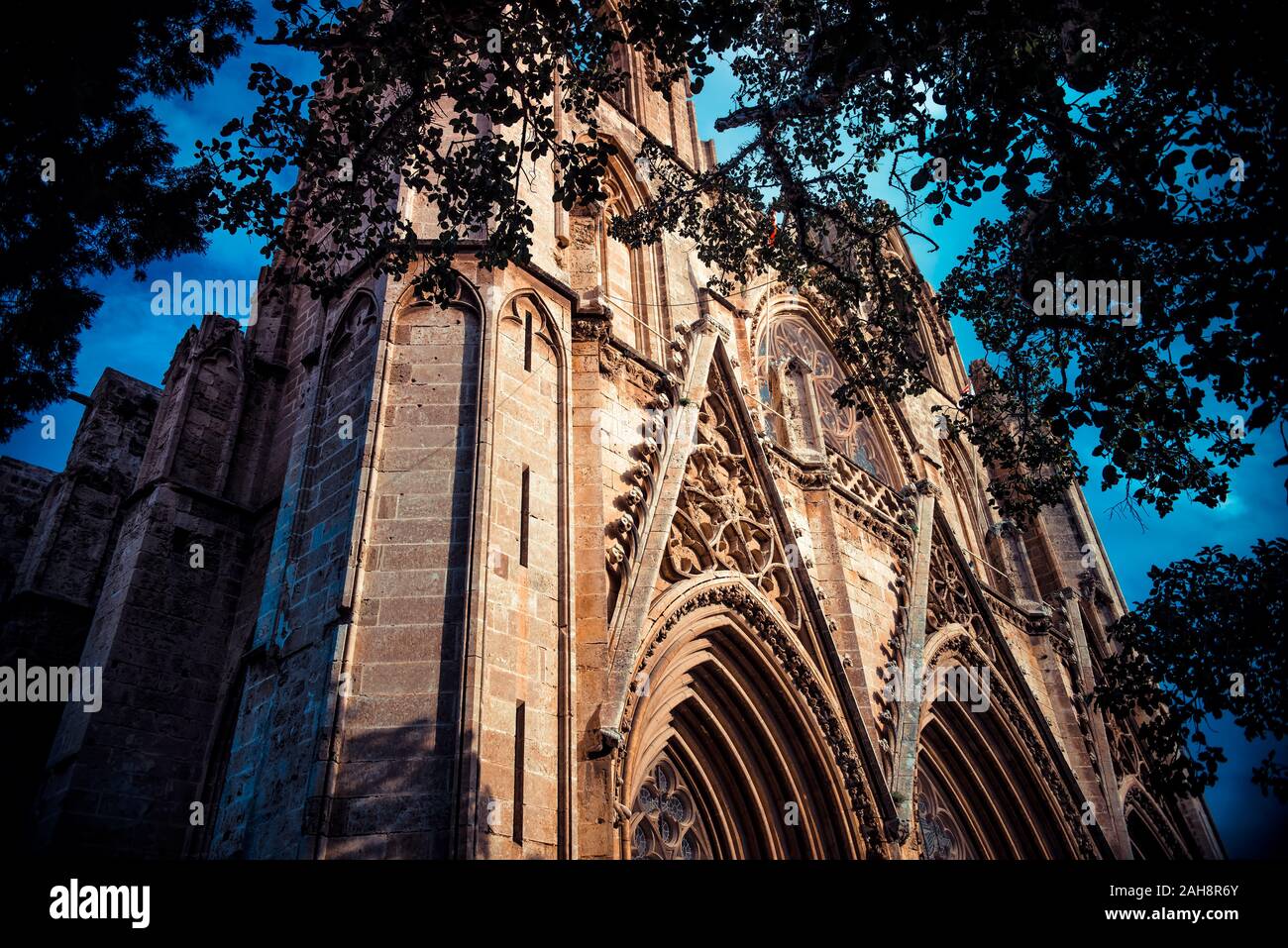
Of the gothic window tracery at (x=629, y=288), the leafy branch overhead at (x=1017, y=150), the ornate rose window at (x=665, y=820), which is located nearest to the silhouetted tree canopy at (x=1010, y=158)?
the leafy branch overhead at (x=1017, y=150)

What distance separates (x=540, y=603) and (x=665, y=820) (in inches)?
138

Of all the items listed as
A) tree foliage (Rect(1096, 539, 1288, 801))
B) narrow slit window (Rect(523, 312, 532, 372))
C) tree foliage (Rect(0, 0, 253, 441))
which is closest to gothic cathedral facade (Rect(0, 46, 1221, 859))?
narrow slit window (Rect(523, 312, 532, 372))

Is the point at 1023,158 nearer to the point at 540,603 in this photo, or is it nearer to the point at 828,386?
the point at 540,603

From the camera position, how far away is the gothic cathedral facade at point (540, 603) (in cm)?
667

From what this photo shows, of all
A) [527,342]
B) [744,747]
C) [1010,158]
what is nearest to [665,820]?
[744,747]

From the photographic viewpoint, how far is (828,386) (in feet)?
56.5

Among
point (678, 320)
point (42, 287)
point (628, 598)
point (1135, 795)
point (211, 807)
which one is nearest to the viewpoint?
point (42, 287)

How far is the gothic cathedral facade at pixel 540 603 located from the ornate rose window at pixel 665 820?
4 cm

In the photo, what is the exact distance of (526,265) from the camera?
8.97 meters

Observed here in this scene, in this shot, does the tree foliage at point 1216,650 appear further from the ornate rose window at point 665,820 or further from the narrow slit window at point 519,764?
the narrow slit window at point 519,764

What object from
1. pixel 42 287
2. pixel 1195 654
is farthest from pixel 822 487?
pixel 42 287

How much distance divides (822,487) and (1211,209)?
6.57 metres

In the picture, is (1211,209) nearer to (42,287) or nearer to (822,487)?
(822,487)
